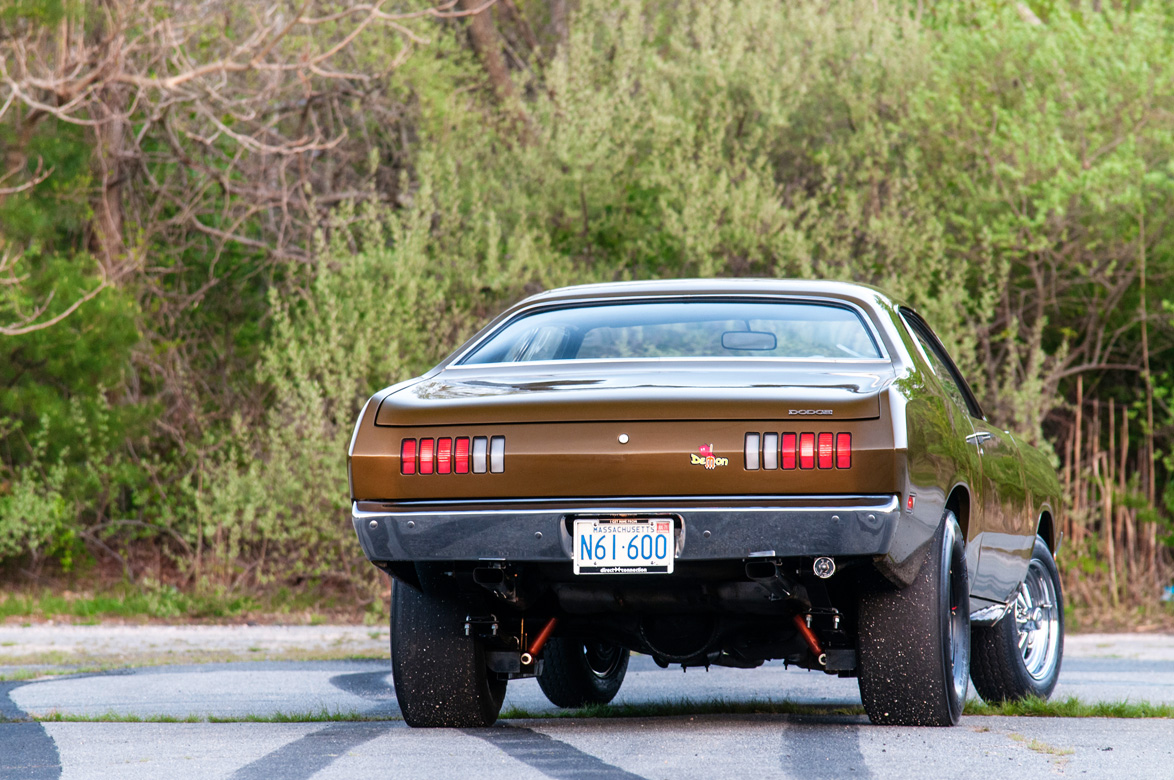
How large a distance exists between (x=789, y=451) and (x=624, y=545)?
0.59 metres

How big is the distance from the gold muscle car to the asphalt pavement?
11.3 inches

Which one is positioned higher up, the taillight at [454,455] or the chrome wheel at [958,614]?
the taillight at [454,455]

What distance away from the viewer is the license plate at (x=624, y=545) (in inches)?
182

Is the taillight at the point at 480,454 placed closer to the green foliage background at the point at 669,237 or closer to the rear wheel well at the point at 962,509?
the rear wheel well at the point at 962,509

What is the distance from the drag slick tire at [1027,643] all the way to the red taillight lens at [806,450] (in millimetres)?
2171

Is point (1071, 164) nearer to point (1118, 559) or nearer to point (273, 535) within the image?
point (1118, 559)

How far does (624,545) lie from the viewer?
4656mm

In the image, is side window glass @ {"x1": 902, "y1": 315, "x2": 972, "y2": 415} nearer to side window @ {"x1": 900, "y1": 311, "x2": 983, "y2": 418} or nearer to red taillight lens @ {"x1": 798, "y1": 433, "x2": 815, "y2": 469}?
side window @ {"x1": 900, "y1": 311, "x2": 983, "y2": 418}

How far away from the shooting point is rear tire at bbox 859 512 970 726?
4.97 meters

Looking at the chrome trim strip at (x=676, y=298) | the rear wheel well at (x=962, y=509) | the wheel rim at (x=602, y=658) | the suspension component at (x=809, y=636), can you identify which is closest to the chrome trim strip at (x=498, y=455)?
the chrome trim strip at (x=676, y=298)

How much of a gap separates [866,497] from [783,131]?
11227 millimetres

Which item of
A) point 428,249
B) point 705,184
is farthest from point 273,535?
point 705,184

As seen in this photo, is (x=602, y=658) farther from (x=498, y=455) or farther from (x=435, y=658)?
(x=498, y=455)

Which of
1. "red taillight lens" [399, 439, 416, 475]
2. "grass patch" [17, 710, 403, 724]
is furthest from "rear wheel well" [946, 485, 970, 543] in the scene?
"grass patch" [17, 710, 403, 724]
